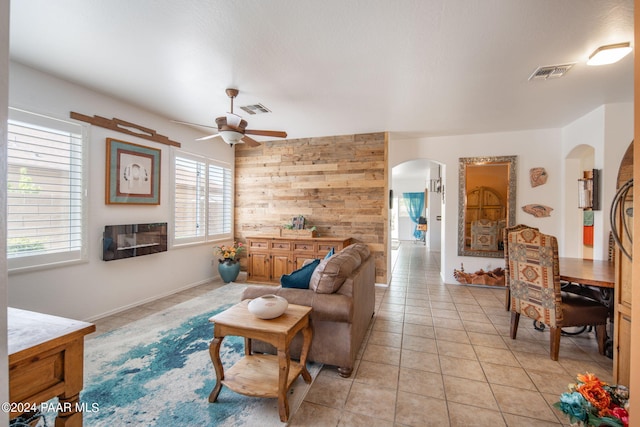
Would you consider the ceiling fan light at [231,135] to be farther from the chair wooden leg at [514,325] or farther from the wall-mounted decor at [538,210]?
the wall-mounted decor at [538,210]

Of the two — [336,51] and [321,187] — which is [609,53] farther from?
[321,187]

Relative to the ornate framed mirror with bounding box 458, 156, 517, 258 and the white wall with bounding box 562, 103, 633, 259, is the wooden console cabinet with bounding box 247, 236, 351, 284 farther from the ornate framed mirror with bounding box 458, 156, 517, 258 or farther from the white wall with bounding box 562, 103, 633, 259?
the white wall with bounding box 562, 103, 633, 259

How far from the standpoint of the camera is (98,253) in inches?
127

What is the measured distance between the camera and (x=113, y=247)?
10.8 ft

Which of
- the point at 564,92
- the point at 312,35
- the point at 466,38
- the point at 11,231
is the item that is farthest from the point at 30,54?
the point at 564,92

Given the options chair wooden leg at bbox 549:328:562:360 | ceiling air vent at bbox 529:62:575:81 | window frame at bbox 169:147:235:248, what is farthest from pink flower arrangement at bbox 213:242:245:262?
ceiling air vent at bbox 529:62:575:81

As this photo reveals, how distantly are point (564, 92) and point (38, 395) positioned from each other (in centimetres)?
480

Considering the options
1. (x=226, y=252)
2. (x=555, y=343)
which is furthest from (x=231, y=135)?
→ (x=555, y=343)

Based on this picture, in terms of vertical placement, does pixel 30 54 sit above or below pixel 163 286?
above

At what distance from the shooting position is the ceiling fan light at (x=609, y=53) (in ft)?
6.97

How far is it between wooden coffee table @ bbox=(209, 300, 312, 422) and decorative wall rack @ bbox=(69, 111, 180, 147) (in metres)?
2.94

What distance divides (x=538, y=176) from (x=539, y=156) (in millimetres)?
344

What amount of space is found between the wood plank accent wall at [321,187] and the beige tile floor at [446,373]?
1739 millimetres

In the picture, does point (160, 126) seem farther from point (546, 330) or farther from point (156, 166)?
point (546, 330)
